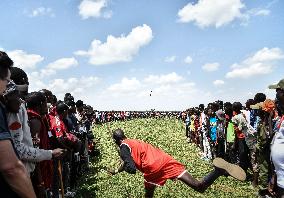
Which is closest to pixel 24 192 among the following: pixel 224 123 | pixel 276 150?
pixel 276 150

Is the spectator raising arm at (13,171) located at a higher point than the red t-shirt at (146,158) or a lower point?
higher

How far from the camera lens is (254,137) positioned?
34.6 feet

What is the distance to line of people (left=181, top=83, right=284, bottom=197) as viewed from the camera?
4.92m

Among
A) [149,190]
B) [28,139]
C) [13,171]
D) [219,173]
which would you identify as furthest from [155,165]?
[13,171]

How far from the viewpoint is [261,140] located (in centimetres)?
832

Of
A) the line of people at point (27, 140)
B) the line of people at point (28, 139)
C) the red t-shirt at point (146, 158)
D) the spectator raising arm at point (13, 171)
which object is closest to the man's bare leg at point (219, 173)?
the red t-shirt at point (146, 158)

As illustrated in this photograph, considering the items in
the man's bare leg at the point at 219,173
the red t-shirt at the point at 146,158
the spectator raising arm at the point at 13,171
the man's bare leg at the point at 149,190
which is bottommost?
the man's bare leg at the point at 149,190

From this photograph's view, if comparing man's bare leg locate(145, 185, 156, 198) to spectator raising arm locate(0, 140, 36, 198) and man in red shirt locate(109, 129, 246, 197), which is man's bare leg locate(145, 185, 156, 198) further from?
spectator raising arm locate(0, 140, 36, 198)

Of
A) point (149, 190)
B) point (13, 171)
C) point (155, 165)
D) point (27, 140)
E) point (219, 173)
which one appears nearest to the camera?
point (13, 171)

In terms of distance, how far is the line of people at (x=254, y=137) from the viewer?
4919 mm

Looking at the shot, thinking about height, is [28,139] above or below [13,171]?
above

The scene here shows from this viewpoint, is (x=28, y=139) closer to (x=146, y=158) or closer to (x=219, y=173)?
(x=146, y=158)

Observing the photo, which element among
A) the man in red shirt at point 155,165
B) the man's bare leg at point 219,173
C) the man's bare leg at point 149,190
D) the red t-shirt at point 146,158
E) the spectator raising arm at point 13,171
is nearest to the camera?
the spectator raising arm at point 13,171

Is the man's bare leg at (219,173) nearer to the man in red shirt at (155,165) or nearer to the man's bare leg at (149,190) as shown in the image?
the man in red shirt at (155,165)
